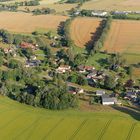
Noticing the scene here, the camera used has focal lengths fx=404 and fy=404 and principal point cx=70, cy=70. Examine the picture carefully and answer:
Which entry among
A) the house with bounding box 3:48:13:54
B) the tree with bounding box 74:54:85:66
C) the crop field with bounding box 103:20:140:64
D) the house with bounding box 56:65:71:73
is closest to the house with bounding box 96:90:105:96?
the house with bounding box 56:65:71:73

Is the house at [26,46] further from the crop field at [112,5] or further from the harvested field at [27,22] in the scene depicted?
the crop field at [112,5]

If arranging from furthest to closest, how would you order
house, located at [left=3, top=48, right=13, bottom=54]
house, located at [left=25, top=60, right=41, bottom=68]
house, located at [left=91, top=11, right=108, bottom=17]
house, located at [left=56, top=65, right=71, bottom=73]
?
house, located at [left=91, top=11, right=108, bottom=17]
house, located at [left=3, top=48, right=13, bottom=54]
house, located at [left=25, top=60, right=41, bottom=68]
house, located at [left=56, top=65, right=71, bottom=73]

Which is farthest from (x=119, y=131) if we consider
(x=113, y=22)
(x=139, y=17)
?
(x=139, y=17)

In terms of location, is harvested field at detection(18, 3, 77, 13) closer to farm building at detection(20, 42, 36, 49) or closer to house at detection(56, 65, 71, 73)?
farm building at detection(20, 42, 36, 49)

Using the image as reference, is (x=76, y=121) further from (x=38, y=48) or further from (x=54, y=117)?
(x=38, y=48)

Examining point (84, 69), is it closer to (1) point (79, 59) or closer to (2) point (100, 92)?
(1) point (79, 59)

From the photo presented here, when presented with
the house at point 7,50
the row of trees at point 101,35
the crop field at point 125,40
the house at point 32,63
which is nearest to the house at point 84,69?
the house at point 32,63
